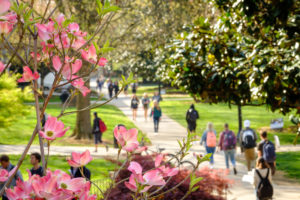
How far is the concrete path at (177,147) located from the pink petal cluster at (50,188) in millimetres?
644

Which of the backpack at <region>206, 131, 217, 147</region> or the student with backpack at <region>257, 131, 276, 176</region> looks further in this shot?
the backpack at <region>206, 131, 217, 147</region>

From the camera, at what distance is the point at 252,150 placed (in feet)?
40.6

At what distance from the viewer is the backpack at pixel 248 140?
12.2 m

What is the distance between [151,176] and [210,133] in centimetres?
1101

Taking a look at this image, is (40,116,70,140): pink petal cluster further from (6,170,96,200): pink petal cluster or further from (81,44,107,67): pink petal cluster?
(81,44,107,67): pink petal cluster

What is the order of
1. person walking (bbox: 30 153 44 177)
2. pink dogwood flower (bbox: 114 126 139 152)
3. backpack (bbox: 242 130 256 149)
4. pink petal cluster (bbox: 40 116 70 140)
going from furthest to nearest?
1. backpack (bbox: 242 130 256 149)
2. person walking (bbox: 30 153 44 177)
3. pink dogwood flower (bbox: 114 126 139 152)
4. pink petal cluster (bbox: 40 116 70 140)

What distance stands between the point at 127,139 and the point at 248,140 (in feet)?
34.5

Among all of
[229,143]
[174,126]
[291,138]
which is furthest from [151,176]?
[174,126]

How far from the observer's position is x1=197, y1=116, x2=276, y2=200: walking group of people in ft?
28.5

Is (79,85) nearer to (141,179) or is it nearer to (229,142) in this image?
(141,179)

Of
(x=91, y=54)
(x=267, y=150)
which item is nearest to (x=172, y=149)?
(x=267, y=150)

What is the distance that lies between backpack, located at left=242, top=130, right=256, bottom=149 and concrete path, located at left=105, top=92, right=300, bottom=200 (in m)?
0.87

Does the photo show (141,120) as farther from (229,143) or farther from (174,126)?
(229,143)

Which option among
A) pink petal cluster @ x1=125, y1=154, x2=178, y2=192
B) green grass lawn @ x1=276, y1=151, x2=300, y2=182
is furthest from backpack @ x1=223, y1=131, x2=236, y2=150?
pink petal cluster @ x1=125, y1=154, x2=178, y2=192
